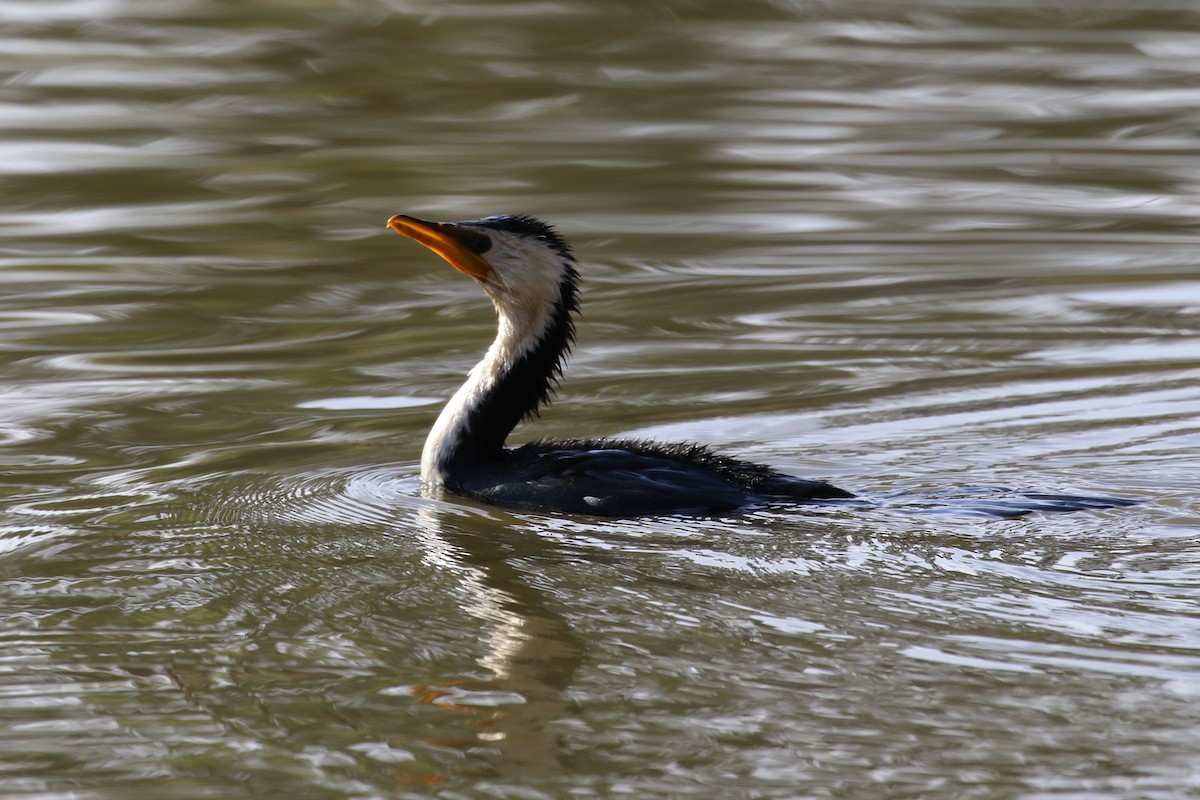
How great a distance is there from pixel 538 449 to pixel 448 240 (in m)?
0.95

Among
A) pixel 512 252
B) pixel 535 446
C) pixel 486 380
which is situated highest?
pixel 512 252

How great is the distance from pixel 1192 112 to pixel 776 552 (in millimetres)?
11189

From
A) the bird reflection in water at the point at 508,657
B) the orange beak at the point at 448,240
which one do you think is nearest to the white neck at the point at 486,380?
the orange beak at the point at 448,240

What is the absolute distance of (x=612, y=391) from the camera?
28.5 feet

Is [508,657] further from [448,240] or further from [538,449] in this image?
[448,240]

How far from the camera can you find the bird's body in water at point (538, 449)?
644 cm

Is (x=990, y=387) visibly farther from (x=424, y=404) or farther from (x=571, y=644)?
(x=571, y=644)

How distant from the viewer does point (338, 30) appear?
655 inches

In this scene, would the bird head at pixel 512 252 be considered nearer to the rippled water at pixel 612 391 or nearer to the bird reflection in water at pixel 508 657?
the rippled water at pixel 612 391

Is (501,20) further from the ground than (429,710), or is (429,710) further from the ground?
(501,20)

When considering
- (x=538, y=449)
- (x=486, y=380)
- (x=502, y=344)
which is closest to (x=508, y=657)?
(x=538, y=449)

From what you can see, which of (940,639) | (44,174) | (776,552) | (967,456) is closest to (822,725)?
(940,639)

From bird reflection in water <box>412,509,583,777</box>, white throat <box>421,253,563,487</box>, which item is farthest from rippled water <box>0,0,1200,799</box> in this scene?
white throat <box>421,253,563,487</box>

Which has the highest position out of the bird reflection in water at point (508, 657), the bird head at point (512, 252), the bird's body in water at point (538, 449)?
the bird head at point (512, 252)
